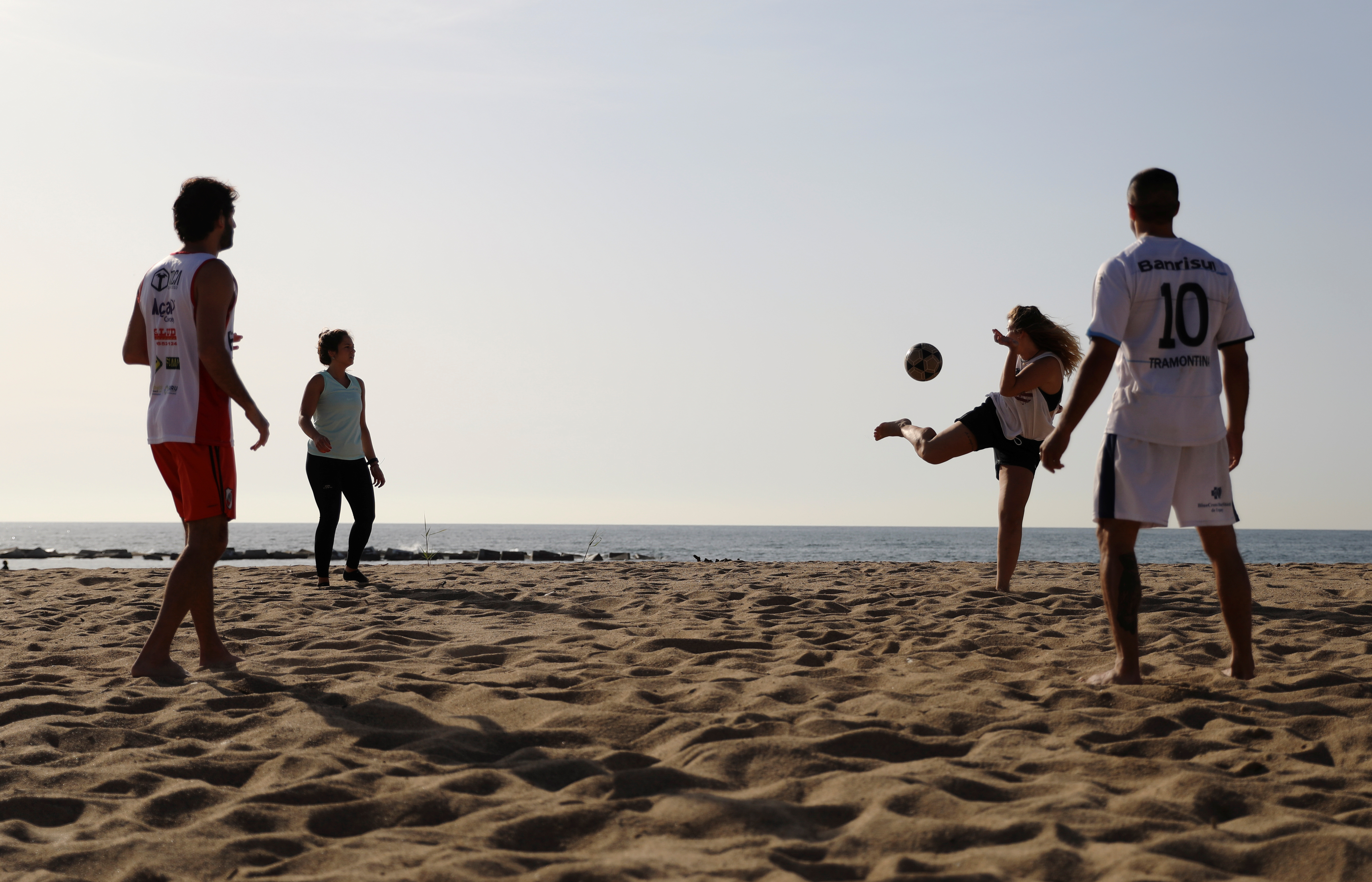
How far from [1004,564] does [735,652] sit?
2.87 metres

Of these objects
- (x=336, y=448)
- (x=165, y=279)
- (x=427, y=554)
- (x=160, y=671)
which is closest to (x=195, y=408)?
(x=165, y=279)

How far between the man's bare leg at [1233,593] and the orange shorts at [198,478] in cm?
397

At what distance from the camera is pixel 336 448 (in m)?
7.40

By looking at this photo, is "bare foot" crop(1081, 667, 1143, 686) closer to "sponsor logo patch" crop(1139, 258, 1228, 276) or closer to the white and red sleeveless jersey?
"sponsor logo patch" crop(1139, 258, 1228, 276)

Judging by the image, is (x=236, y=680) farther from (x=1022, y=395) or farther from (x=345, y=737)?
(x=1022, y=395)

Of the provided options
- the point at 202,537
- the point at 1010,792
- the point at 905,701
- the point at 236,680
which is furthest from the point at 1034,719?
the point at 202,537

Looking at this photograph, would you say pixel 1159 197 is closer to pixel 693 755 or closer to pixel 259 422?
pixel 693 755

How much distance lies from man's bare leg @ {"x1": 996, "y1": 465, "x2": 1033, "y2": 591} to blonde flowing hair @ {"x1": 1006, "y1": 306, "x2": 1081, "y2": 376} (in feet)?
2.37

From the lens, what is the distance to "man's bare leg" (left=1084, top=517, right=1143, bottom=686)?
11.6 ft

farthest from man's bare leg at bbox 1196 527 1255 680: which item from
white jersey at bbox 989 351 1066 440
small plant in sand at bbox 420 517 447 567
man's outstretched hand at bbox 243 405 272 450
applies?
small plant in sand at bbox 420 517 447 567

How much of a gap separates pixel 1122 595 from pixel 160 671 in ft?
12.7

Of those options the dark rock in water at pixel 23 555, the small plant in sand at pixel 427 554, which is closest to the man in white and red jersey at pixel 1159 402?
the small plant in sand at pixel 427 554

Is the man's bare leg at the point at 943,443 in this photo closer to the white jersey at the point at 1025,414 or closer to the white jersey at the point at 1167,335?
the white jersey at the point at 1025,414

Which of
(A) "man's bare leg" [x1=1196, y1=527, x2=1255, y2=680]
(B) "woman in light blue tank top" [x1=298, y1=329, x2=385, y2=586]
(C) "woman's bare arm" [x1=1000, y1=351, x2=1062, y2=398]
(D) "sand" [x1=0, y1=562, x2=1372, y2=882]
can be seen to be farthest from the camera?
(B) "woman in light blue tank top" [x1=298, y1=329, x2=385, y2=586]
